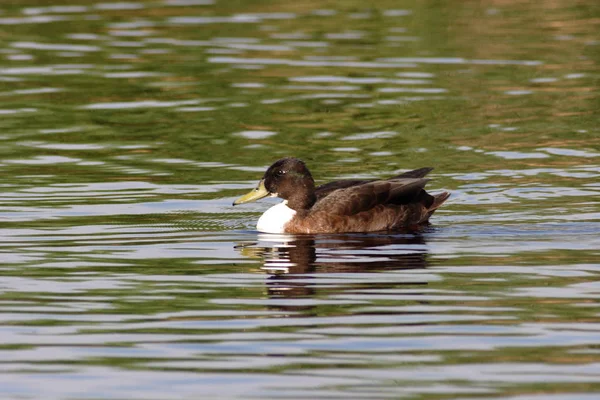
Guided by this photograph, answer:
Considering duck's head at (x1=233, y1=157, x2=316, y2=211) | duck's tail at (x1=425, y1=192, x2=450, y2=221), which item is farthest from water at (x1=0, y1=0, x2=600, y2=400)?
duck's head at (x1=233, y1=157, x2=316, y2=211)

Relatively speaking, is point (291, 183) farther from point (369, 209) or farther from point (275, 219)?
point (369, 209)

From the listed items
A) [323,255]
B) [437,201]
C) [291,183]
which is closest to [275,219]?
[291,183]

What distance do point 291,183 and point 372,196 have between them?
0.84 m

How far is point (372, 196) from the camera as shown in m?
13.7

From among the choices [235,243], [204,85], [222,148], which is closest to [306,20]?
[204,85]

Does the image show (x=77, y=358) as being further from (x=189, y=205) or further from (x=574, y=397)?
(x=189, y=205)

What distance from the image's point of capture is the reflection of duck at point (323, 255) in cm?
1115

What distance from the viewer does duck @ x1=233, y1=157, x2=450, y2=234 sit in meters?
13.6

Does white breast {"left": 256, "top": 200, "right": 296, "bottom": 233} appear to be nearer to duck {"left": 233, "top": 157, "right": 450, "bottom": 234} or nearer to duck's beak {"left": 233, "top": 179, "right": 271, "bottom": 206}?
duck {"left": 233, "top": 157, "right": 450, "bottom": 234}

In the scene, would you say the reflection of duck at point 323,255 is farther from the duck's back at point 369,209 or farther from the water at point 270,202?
the duck's back at point 369,209

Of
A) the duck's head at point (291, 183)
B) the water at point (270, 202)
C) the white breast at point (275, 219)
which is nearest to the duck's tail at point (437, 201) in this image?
the water at point (270, 202)

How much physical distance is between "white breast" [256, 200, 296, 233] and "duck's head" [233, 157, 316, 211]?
0.12 metres

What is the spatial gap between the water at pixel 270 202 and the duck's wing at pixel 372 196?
1.19 ft

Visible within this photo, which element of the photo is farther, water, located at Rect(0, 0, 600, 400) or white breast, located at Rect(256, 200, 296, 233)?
white breast, located at Rect(256, 200, 296, 233)
